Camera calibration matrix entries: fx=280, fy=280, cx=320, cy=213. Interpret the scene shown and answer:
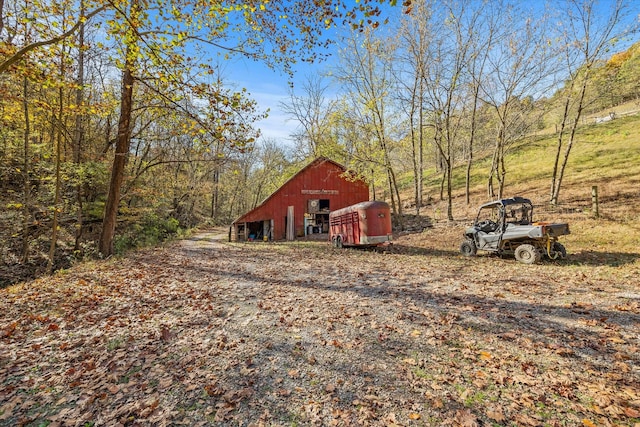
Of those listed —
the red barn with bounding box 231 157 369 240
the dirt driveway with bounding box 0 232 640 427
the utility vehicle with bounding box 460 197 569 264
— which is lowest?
the dirt driveway with bounding box 0 232 640 427

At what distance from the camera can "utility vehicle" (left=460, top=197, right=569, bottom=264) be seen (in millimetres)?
8992

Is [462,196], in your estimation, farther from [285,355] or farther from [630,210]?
[285,355]

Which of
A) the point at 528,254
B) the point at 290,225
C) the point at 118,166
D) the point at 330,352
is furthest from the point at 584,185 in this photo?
the point at 118,166

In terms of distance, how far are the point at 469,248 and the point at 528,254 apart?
7.04ft

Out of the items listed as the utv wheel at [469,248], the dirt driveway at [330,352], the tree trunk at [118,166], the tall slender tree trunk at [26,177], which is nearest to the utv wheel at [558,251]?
the dirt driveway at [330,352]

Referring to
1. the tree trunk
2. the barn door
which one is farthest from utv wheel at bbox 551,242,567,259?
the barn door

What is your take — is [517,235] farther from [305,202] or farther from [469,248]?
[305,202]

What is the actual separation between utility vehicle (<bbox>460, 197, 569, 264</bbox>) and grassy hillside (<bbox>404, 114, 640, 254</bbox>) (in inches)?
80.8

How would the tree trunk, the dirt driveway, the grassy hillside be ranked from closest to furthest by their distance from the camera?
the dirt driveway, the tree trunk, the grassy hillside

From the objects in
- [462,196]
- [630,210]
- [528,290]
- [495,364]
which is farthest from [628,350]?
[462,196]

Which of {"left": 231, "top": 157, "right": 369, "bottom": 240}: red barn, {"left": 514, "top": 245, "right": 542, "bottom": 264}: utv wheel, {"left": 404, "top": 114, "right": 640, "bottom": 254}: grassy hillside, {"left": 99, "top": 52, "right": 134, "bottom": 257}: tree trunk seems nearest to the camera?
{"left": 514, "top": 245, "right": 542, "bottom": 264}: utv wheel

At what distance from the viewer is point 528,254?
9445mm

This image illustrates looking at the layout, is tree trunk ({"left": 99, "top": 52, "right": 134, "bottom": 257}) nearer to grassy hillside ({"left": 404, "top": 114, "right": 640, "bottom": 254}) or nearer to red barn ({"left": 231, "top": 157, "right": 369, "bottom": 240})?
red barn ({"left": 231, "top": 157, "right": 369, "bottom": 240})

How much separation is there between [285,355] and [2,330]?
523 cm
